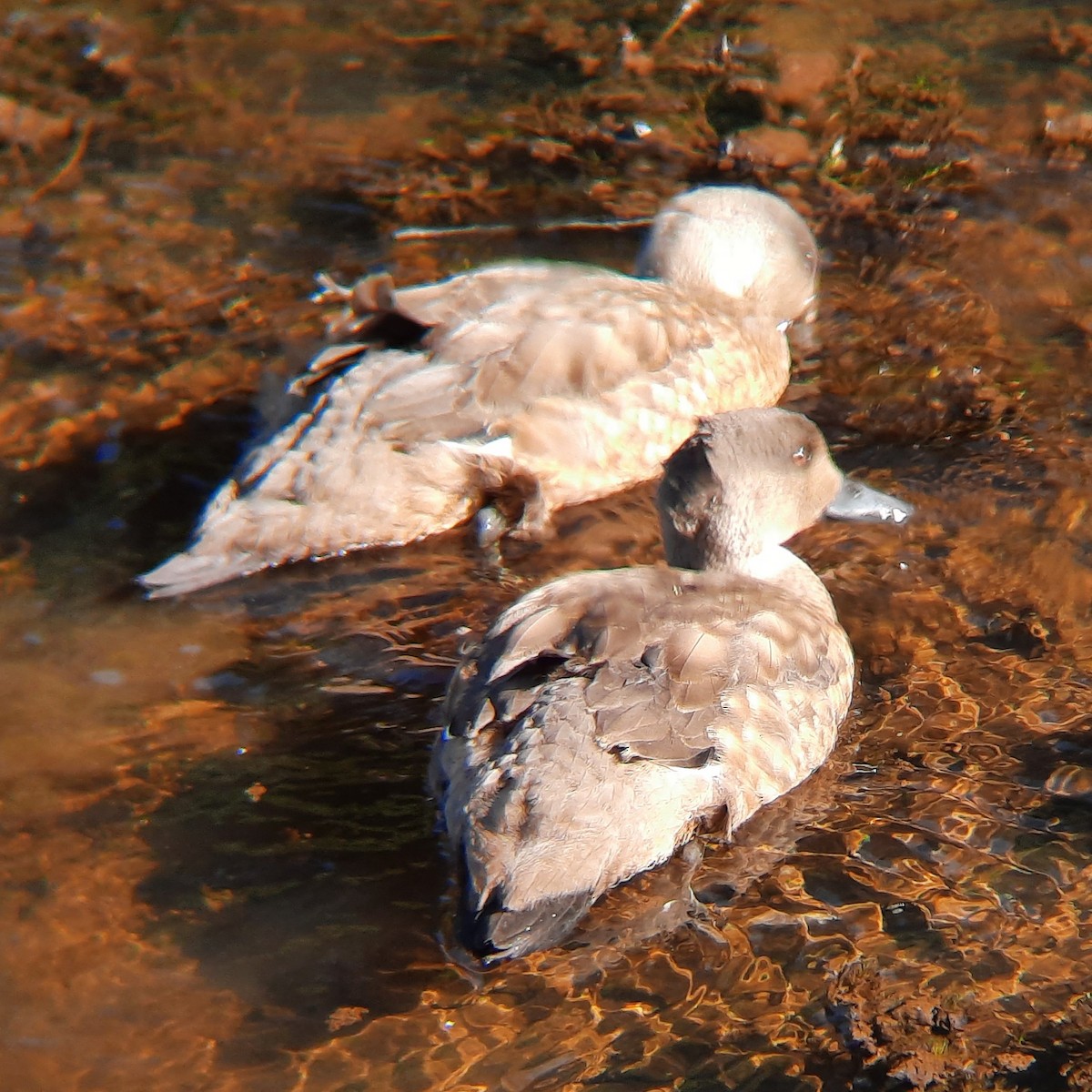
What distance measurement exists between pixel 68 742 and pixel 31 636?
63 centimetres

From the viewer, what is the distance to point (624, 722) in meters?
4.37

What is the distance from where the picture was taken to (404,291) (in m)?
6.21

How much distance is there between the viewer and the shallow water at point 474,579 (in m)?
4.00

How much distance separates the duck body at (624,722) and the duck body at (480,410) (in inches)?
37.6

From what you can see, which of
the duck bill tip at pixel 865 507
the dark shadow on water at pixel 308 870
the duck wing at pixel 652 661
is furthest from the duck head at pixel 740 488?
the dark shadow on water at pixel 308 870

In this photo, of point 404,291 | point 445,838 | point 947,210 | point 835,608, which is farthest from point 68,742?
point 947,210

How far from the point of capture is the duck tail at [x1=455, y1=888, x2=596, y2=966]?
13.0 feet

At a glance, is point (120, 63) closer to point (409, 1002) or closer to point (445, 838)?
point (445, 838)

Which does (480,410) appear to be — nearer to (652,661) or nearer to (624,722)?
(652,661)

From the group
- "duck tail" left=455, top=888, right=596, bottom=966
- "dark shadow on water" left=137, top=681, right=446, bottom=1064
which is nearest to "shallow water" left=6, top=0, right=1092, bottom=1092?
"dark shadow on water" left=137, top=681, right=446, bottom=1064

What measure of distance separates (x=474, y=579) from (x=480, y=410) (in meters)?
0.71

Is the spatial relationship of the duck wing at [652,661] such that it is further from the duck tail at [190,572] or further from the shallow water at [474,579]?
the duck tail at [190,572]

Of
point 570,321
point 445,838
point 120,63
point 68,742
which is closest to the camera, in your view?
point 445,838

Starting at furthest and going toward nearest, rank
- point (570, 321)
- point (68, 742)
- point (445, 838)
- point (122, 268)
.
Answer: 1. point (122, 268)
2. point (570, 321)
3. point (68, 742)
4. point (445, 838)
